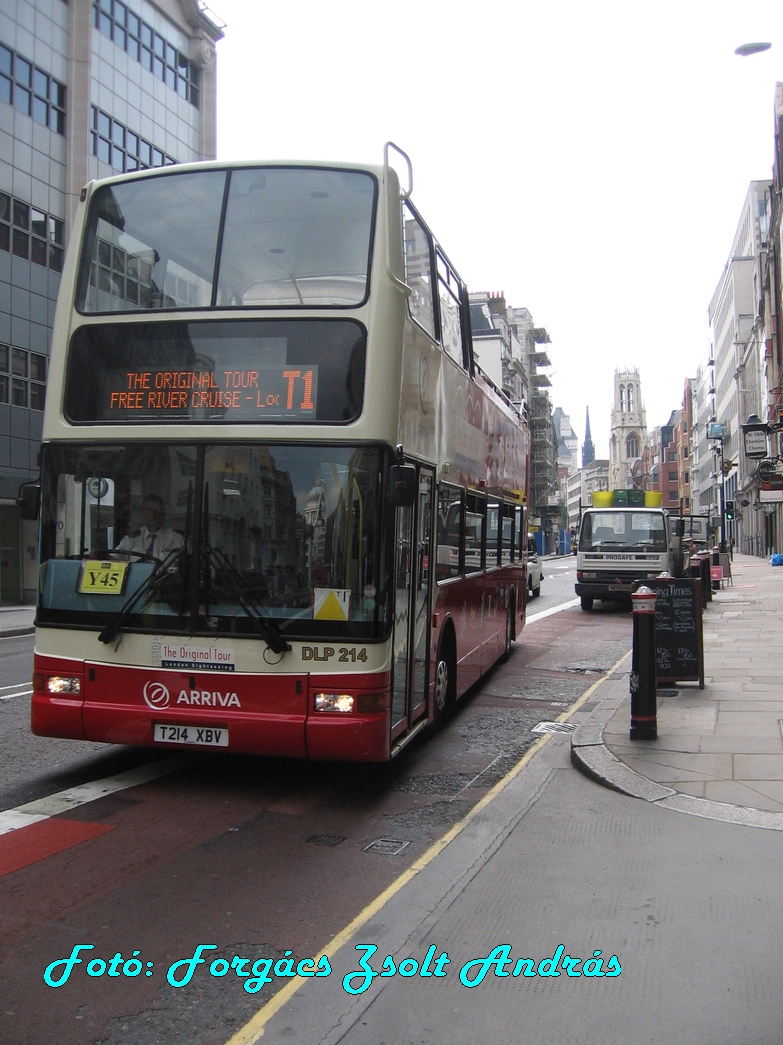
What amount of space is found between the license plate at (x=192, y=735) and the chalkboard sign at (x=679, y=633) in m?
5.48

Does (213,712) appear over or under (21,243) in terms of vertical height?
under

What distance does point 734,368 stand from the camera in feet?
279

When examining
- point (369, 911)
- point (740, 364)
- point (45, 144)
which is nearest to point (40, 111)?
point (45, 144)

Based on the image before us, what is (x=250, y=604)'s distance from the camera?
594 centimetres

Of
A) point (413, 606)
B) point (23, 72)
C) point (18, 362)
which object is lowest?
point (413, 606)

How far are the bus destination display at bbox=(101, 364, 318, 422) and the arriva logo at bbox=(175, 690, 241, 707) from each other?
1768 mm

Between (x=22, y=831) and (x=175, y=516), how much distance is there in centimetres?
208

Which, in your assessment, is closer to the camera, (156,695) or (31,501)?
(156,695)

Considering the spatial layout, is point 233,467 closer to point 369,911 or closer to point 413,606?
point 413,606

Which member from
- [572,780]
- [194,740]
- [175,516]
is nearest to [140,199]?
[175,516]

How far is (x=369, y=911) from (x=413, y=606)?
286 centimetres

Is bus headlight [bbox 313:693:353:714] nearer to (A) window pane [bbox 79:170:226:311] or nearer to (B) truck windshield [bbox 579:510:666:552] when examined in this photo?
(A) window pane [bbox 79:170:226:311]

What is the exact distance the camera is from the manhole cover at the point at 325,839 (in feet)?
17.6

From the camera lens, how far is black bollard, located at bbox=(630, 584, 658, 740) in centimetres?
754
